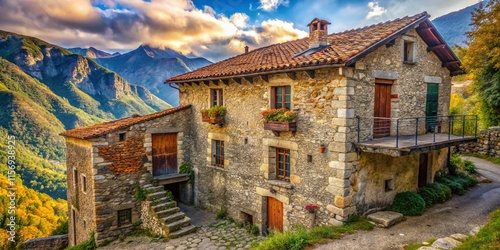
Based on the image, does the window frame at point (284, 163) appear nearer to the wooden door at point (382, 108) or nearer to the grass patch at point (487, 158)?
the wooden door at point (382, 108)

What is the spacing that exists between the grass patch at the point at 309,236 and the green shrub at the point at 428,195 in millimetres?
3451

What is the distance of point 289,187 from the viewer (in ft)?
31.6

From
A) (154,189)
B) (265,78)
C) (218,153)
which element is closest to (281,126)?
(265,78)

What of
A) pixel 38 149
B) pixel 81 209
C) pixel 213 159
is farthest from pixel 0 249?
pixel 38 149

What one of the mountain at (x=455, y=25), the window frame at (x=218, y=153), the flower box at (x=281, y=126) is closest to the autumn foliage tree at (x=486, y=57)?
the flower box at (x=281, y=126)

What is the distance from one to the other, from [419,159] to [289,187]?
17.8 ft

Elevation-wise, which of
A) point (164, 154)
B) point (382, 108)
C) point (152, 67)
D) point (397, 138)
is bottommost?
point (164, 154)

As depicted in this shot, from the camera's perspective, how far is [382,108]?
372 inches

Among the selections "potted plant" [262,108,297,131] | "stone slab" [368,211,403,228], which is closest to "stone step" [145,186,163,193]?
"potted plant" [262,108,297,131]

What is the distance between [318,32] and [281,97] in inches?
105

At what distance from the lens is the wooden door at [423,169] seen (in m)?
11.3

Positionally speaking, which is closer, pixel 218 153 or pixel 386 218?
pixel 386 218

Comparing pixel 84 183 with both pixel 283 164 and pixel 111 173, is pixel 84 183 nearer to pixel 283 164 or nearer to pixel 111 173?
pixel 111 173

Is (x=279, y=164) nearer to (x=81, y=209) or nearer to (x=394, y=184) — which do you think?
(x=394, y=184)
